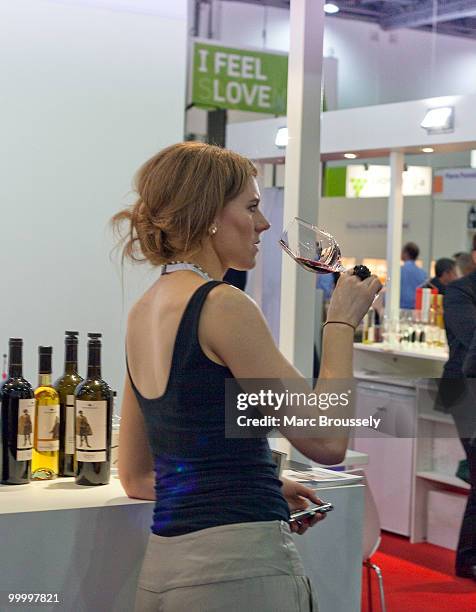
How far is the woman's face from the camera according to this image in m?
1.55

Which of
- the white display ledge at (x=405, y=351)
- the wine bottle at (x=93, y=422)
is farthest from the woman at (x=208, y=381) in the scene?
the white display ledge at (x=405, y=351)

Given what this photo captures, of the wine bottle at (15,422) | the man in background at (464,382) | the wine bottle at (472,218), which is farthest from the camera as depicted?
the wine bottle at (472,218)

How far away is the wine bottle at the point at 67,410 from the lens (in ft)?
6.73

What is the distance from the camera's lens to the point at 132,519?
190 centimetres

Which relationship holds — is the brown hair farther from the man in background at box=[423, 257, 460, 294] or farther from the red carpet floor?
the man in background at box=[423, 257, 460, 294]

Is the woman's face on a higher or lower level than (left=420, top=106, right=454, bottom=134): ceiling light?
lower

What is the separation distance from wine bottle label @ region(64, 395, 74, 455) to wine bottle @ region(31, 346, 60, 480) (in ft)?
0.06

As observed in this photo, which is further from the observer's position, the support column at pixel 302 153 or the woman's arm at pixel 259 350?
the support column at pixel 302 153

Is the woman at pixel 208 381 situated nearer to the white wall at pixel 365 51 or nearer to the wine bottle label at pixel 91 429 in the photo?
the wine bottle label at pixel 91 429

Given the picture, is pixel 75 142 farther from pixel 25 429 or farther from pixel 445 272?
pixel 445 272

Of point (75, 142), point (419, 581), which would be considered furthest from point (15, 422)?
point (419, 581)

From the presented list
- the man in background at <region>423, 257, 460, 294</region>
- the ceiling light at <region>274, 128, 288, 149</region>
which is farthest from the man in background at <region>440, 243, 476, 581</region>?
the ceiling light at <region>274, 128, 288, 149</region>

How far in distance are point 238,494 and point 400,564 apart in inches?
143

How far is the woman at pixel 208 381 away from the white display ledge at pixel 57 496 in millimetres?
366
